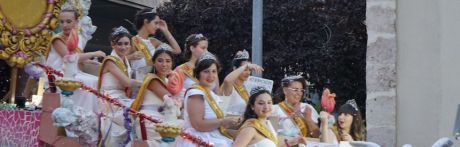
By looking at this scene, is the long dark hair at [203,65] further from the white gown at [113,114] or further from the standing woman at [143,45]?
the standing woman at [143,45]

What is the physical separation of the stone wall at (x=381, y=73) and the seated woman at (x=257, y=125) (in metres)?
1.42

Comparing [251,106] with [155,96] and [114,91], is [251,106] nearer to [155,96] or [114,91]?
[155,96]

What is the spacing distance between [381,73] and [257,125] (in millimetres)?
1825

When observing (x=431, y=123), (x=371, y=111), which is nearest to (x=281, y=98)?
(x=371, y=111)

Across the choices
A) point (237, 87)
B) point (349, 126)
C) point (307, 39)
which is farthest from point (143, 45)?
point (307, 39)

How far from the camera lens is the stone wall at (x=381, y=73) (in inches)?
293

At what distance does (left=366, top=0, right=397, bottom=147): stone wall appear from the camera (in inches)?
293

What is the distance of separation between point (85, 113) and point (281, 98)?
2162 millimetres

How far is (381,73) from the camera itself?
7.51m

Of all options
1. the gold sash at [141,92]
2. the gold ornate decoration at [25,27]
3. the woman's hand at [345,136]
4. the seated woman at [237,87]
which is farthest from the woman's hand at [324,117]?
the gold ornate decoration at [25,27]

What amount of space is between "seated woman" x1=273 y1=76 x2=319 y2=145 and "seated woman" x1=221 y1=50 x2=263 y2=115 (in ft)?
1.04

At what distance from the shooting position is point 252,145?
242 inches

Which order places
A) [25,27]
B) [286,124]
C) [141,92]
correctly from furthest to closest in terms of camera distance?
[25,27], [286,124], [141,92]

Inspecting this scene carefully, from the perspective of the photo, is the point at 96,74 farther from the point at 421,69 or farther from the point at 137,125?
the point at 421,69
